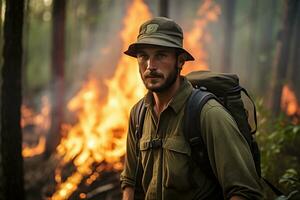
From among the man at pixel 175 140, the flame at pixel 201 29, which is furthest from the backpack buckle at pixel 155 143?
the flame at pixel 201 29

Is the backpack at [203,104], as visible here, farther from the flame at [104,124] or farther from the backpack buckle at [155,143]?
the flame at [104,124]

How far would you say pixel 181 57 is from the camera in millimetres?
3033

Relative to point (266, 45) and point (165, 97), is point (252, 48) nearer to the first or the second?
point (266, 45)

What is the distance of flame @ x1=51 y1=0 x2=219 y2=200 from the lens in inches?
326

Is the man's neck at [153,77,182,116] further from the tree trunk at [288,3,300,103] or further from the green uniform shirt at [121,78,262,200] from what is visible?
the tree trunk at [288,3,300,103]

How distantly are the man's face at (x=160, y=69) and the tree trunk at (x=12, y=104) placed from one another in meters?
3.59

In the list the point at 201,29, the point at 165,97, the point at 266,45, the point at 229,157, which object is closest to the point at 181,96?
the point at 165,97

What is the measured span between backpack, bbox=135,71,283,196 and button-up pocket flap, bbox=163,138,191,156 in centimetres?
4

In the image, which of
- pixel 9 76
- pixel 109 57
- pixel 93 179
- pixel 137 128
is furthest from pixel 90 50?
pixel 137 128

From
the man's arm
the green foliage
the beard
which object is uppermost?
the beard

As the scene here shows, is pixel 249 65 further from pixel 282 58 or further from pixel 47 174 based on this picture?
pixel 47 174

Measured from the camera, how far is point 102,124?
10484mm

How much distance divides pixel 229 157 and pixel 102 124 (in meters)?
8.31

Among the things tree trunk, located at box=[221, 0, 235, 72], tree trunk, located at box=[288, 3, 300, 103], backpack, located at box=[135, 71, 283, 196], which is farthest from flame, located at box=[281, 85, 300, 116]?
backpack, located at box=[135, 71, 283, 196]
